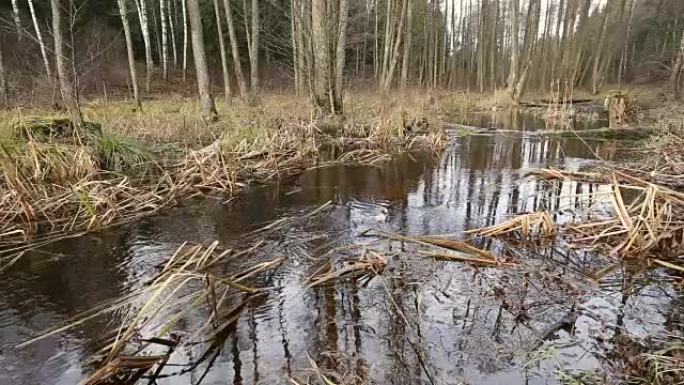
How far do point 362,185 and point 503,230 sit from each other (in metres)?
2.65

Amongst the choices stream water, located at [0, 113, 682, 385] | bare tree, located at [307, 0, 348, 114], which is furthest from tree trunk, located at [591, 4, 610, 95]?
stream water, located at [0, 113, 682, 385]

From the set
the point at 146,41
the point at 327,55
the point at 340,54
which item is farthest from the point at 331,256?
the point at 146,41

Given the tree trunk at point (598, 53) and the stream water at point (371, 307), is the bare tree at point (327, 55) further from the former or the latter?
the tree trunk at point (598, 53)

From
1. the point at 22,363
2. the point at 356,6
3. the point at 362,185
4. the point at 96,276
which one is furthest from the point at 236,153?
the point at 356,6

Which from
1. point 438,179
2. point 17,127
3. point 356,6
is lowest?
point 438,179

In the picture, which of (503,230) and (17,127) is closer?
(503,230)

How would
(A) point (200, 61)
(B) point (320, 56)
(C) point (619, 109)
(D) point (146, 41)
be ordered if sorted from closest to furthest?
1. (A) point (200, 61)
2. (B) point (320, 56)
3. (C) point (619, 109)
4. (D) point (146, 41)

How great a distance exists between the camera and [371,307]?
3105 mm

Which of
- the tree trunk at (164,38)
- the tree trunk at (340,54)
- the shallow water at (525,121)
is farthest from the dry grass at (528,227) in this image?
the tree trunk at (164,38)

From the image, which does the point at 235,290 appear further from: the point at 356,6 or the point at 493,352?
the point at 356,6

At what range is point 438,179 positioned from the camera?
704 cm

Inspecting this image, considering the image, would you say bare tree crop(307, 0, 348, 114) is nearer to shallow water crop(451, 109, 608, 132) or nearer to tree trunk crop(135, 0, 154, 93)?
shallow water crop(451, 109, 608, 132)

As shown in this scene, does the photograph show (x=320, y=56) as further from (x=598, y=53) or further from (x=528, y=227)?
(x=598, y=53)

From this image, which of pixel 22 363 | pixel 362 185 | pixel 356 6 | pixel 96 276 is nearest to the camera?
pixel 22 363
